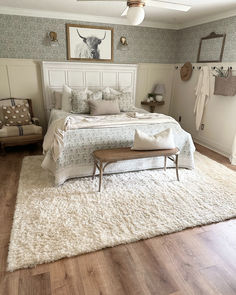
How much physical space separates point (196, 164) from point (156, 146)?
1.13m

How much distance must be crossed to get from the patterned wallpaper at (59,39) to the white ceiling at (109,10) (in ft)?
0.40

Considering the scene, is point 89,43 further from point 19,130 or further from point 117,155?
point 117,155

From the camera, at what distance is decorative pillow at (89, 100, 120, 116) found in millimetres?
3731

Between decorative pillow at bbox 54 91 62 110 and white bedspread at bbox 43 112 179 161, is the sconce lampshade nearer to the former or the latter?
white bedspread at bbox 43 112 179 161

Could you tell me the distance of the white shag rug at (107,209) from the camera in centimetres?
187

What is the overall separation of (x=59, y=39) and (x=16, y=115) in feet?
5.59

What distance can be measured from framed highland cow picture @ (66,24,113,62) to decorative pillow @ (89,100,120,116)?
1.25 meters

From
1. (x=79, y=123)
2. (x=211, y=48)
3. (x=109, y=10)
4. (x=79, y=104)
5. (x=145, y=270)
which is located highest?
(x=109, y=10)

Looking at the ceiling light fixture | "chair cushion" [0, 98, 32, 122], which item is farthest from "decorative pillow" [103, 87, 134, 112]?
the ceiling light fixture

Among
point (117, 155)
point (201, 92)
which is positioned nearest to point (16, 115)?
point (117, 155)

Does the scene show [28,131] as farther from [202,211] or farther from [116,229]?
[202,211]

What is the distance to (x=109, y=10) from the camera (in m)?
3.85

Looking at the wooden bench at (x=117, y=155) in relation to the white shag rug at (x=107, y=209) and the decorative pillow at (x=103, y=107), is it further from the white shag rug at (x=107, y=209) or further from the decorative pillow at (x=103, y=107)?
the decorative pillow at (x=103, y=107)

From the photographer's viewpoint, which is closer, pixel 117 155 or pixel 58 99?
pixel 117 155
